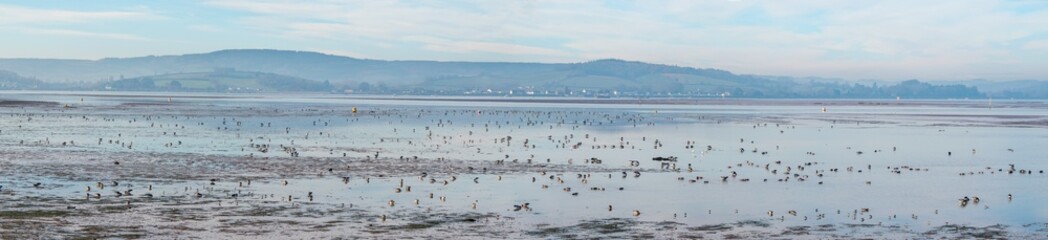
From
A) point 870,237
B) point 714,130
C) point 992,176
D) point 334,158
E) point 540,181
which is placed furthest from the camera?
point 714,130

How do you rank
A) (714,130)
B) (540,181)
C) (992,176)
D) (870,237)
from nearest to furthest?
(870,237) < (540,181) < (992,176) < (714,130)

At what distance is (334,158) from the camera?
1811 inches

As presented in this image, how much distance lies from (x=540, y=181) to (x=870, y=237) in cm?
1404

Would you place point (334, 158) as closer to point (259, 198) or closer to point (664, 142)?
point (259, 198)

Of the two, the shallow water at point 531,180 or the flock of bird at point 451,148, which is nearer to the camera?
the shallow water at point 531,180

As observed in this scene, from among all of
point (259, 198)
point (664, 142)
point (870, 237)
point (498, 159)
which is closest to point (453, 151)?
point (498, 159)

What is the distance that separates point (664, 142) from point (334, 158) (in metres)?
22.9

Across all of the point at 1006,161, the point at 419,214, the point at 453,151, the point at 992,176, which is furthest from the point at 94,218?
the point at 1006,161

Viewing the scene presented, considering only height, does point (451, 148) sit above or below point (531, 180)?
below

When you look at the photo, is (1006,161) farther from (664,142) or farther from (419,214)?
(419,214)

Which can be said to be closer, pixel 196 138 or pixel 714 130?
pixel 196 138

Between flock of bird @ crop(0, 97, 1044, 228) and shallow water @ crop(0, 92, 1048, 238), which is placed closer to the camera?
shallow water @ crop(0, 92, 1048, 238)

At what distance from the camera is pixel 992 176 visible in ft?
139

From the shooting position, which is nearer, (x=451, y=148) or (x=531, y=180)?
(x=531, y=180)
